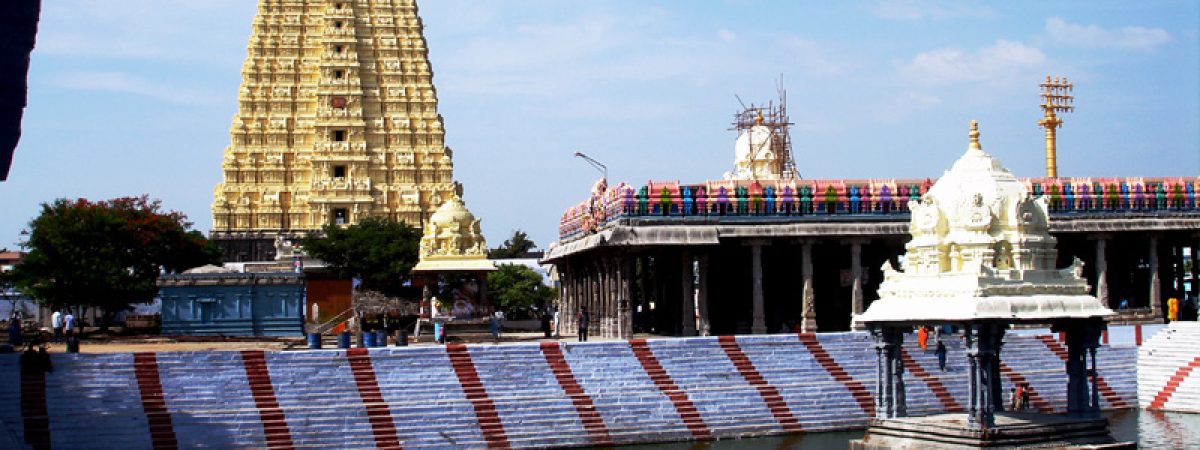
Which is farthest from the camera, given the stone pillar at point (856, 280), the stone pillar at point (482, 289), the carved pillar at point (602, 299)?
the carved pillar at point (602, 299)

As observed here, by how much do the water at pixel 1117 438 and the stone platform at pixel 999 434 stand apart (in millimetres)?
5728

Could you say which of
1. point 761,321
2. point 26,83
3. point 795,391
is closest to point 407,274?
point 761,321

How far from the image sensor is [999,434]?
2350 cm

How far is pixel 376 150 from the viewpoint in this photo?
83.8 metres

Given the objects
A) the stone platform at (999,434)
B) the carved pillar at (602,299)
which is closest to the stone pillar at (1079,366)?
the stone platform at (999,434)

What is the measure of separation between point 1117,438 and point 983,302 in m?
9.37

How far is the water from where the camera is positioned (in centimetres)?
3066

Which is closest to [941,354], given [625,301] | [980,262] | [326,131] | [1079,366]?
[625,301]

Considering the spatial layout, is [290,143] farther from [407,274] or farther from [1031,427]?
[1031,427]

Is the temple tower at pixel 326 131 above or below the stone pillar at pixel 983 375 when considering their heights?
above

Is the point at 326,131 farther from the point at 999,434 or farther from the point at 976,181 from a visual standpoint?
the point at 999,434

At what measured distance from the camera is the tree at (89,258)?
50625 millimetres

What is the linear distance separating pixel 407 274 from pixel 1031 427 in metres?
48.1

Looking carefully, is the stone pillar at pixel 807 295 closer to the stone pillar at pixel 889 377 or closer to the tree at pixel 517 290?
the stone pillar at pixel 889 377
